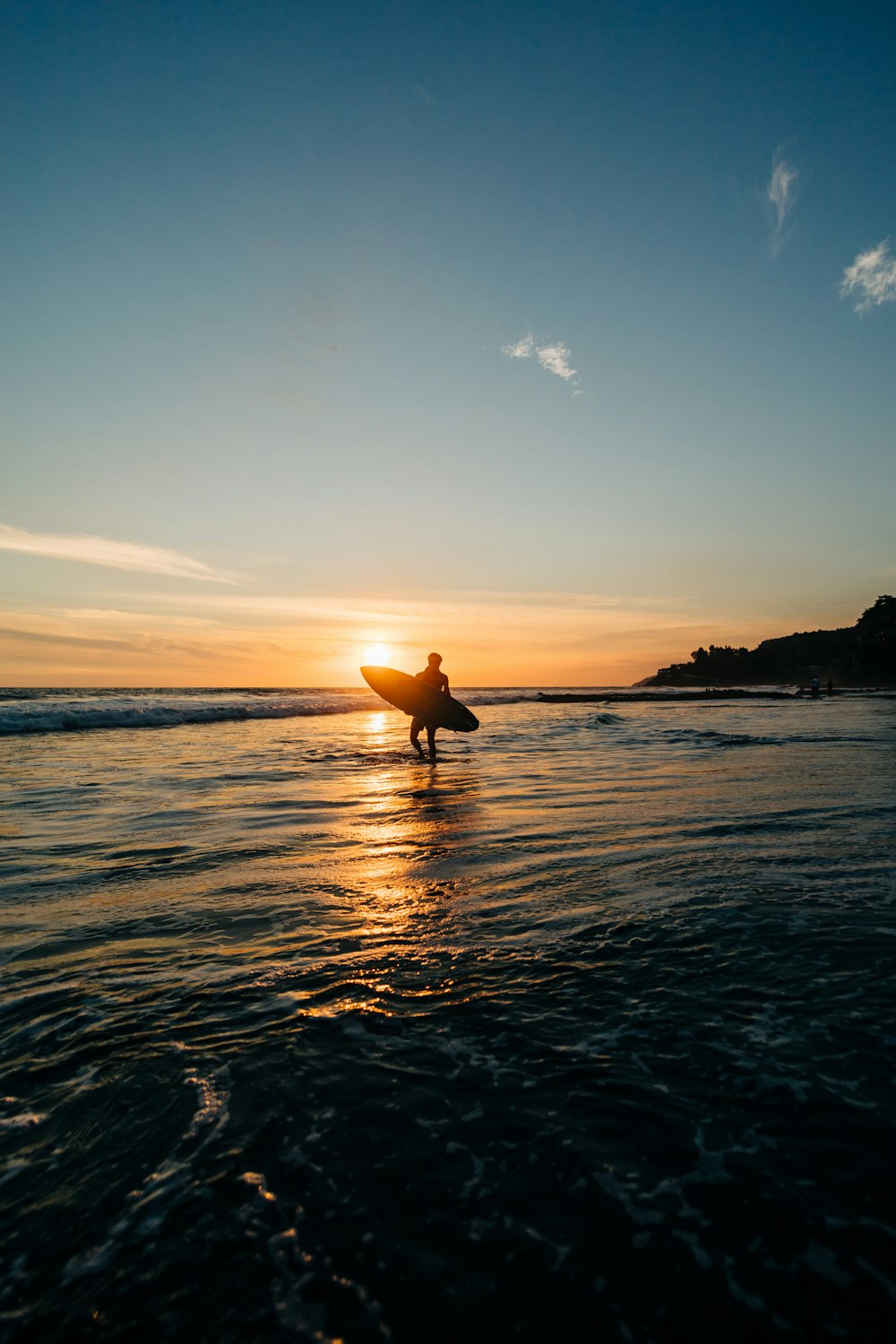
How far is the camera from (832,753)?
16.5 meters

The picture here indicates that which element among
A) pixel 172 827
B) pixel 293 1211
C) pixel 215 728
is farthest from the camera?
pixel 215 728

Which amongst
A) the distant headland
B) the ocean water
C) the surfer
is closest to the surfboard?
the surfer

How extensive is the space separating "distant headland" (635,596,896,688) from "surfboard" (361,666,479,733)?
8260 cm

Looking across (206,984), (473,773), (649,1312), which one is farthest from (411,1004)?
(473,773)

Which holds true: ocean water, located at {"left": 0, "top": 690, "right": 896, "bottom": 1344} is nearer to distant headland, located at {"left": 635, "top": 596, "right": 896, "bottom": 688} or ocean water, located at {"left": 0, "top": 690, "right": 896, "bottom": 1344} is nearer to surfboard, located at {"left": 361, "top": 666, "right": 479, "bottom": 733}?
surfboard, located at {"left": 361, "top": 666, "right": 479, "bottom": 733}

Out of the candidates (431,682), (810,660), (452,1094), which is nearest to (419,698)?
(431,682)

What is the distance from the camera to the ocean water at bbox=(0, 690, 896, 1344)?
7.00 feet

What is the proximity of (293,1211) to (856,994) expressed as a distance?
3466 millimetres

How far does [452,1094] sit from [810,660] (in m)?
123

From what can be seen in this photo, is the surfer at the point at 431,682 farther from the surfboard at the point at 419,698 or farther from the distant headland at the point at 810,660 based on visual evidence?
the distant headland at the point at 810,660

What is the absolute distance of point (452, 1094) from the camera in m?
3.08

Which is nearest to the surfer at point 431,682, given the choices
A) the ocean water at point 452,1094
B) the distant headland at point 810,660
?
the ocean water at point 452,1094

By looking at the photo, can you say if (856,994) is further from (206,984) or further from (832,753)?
(832,753)

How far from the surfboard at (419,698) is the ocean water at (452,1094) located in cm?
1142
